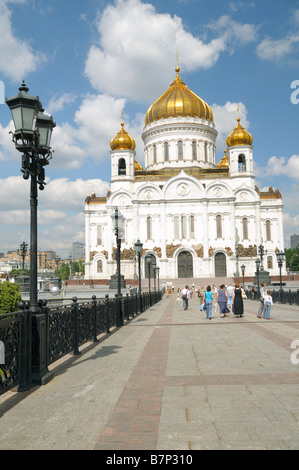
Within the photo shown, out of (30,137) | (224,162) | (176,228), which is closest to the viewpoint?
(30,137)

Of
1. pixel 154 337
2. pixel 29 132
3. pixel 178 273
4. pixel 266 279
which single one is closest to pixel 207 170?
pixel 178 273

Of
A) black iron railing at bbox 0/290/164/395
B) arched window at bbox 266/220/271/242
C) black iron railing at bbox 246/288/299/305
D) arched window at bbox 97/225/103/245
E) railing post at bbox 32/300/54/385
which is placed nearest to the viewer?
black iron railing at bbox 0/290/164/395

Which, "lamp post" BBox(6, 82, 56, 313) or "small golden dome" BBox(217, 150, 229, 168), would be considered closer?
"lamp post" BBox(6, 82, 56, 313)

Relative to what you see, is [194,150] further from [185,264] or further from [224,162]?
[185,264]

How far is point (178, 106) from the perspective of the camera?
62.5 metres

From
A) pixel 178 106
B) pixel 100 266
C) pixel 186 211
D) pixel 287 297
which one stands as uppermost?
pixel 178 106

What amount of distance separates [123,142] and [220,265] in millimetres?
22318

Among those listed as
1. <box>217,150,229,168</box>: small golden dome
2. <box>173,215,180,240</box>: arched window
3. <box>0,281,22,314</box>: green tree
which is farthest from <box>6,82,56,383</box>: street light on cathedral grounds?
<box>217,150,229,168</box>: small golden dome

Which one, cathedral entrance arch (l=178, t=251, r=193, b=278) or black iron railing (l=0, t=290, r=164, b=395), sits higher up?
cathedral entrance arch (l=178, t=251, r=193, b=278)

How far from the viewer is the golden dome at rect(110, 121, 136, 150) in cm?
5946

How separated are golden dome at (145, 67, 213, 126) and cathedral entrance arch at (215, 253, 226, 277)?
22072 millimetres

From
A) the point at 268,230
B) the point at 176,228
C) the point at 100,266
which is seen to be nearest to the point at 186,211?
the point at 176,228

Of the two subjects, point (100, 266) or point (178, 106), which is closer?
point (100, 266)

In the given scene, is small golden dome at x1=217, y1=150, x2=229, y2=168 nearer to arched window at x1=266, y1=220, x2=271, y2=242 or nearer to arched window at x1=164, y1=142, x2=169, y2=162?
arched window at x1=164, y1=142, x2=169, y2=162
